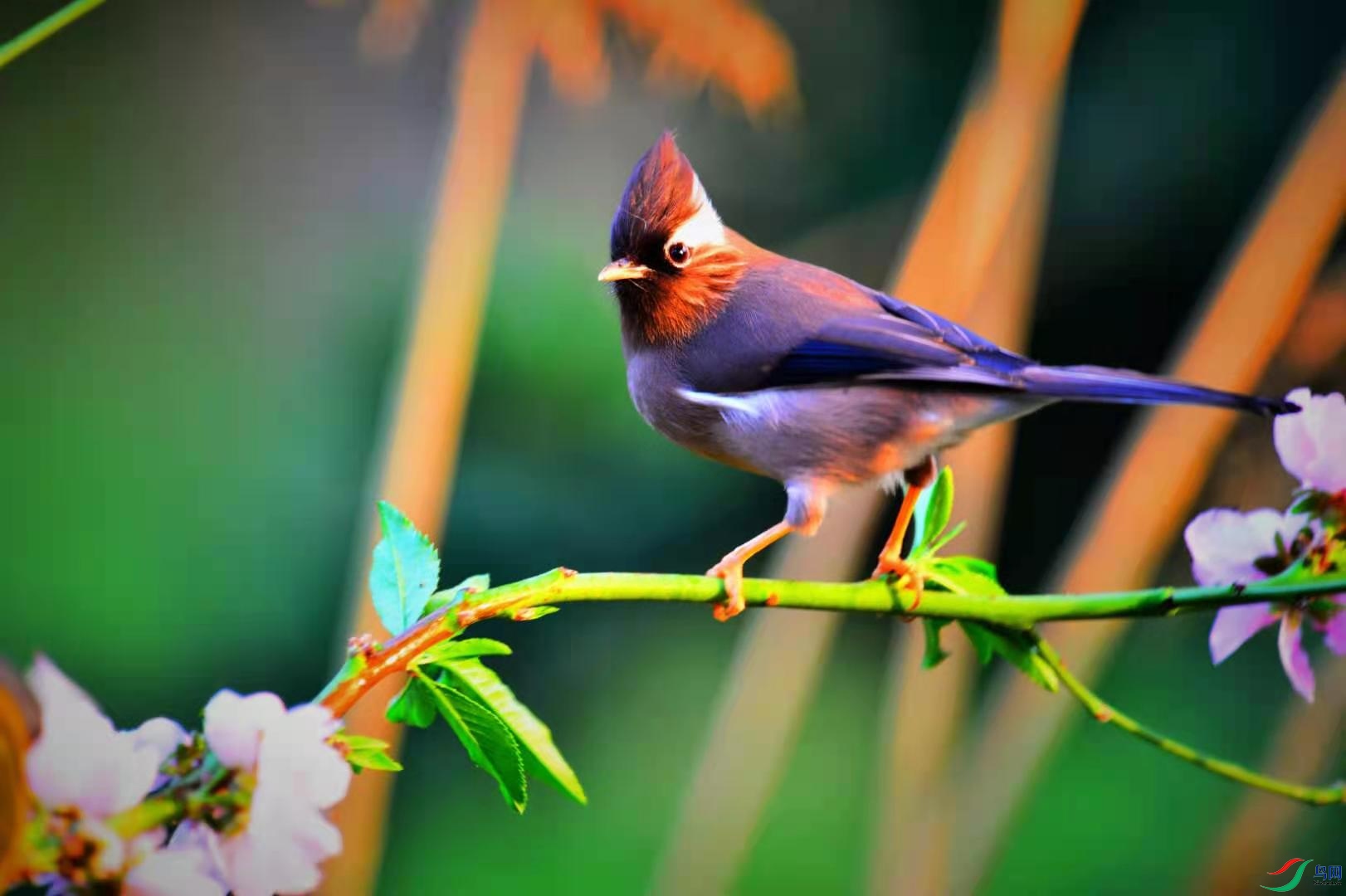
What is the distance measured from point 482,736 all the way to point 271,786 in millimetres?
118

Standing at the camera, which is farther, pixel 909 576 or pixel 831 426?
pixel 831 426

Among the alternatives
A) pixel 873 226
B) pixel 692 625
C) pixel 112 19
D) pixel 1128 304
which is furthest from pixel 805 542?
pixel 112 19

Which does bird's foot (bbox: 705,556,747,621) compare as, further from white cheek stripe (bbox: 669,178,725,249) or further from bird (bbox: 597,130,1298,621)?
white cheek stripe (bbox: 669,178,725,249)

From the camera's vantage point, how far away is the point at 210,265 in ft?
4.64

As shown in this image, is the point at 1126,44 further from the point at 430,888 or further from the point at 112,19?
the point at 430,888

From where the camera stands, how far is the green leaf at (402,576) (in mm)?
692

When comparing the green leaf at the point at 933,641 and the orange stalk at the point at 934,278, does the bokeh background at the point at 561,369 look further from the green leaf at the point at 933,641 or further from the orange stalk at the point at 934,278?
the green leaf at the point at 933,641

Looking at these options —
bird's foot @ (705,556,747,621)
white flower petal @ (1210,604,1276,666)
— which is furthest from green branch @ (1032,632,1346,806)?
bird's foot @ (705,556,747,621)

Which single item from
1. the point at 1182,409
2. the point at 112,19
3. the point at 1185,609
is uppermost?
the point at 112,19

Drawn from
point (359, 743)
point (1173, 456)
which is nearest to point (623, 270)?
point (359, 743)

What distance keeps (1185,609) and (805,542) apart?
86 cm

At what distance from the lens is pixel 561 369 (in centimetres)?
160

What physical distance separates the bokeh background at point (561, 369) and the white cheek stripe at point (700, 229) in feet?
1.63

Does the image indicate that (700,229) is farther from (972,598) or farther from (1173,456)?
(1173,456)
